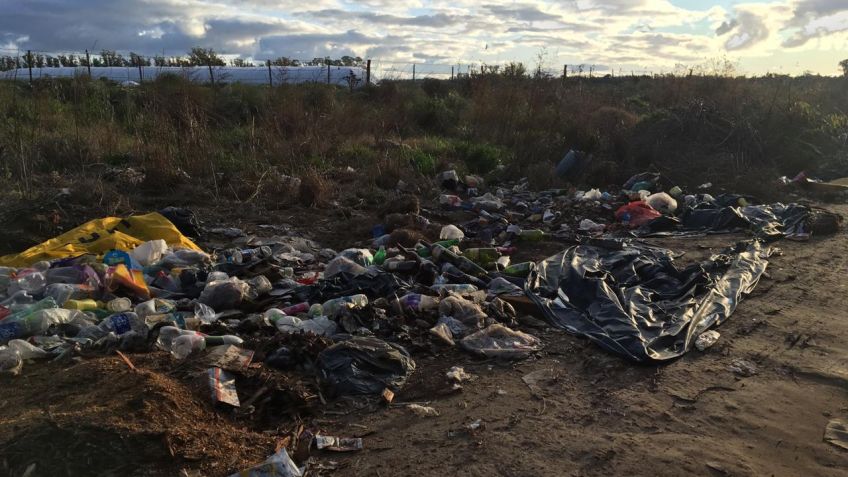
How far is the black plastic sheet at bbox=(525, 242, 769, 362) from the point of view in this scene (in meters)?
3.85

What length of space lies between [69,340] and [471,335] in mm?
2594

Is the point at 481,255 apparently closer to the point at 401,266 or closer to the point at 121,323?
the point at 401,266

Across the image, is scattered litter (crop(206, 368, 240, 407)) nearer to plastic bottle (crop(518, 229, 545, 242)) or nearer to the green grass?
plastic bottle (crop(518, 229, 545, 242))

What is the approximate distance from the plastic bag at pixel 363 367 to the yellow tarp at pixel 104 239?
289cm

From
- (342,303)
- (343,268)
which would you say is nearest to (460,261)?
(343,268)

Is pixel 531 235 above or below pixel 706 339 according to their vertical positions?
above

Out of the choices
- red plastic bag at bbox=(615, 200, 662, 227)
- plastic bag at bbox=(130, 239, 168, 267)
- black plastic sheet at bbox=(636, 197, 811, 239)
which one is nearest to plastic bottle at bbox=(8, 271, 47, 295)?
plastic bag at bbox=(130, 239, 168, 267)

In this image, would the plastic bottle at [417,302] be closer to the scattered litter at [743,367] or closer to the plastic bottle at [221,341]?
the plastic bottle at [221,341]

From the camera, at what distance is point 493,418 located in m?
2.92

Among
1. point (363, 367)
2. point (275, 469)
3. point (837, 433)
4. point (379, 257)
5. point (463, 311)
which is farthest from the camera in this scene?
point (379, 257)

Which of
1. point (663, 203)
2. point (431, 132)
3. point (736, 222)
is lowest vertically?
point (736, 222)

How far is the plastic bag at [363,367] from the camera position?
3.18 m

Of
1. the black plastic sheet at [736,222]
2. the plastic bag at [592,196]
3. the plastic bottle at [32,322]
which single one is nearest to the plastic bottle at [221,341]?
the plastic bottle at [32,322]

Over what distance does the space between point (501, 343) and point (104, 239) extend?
3.84 metres
